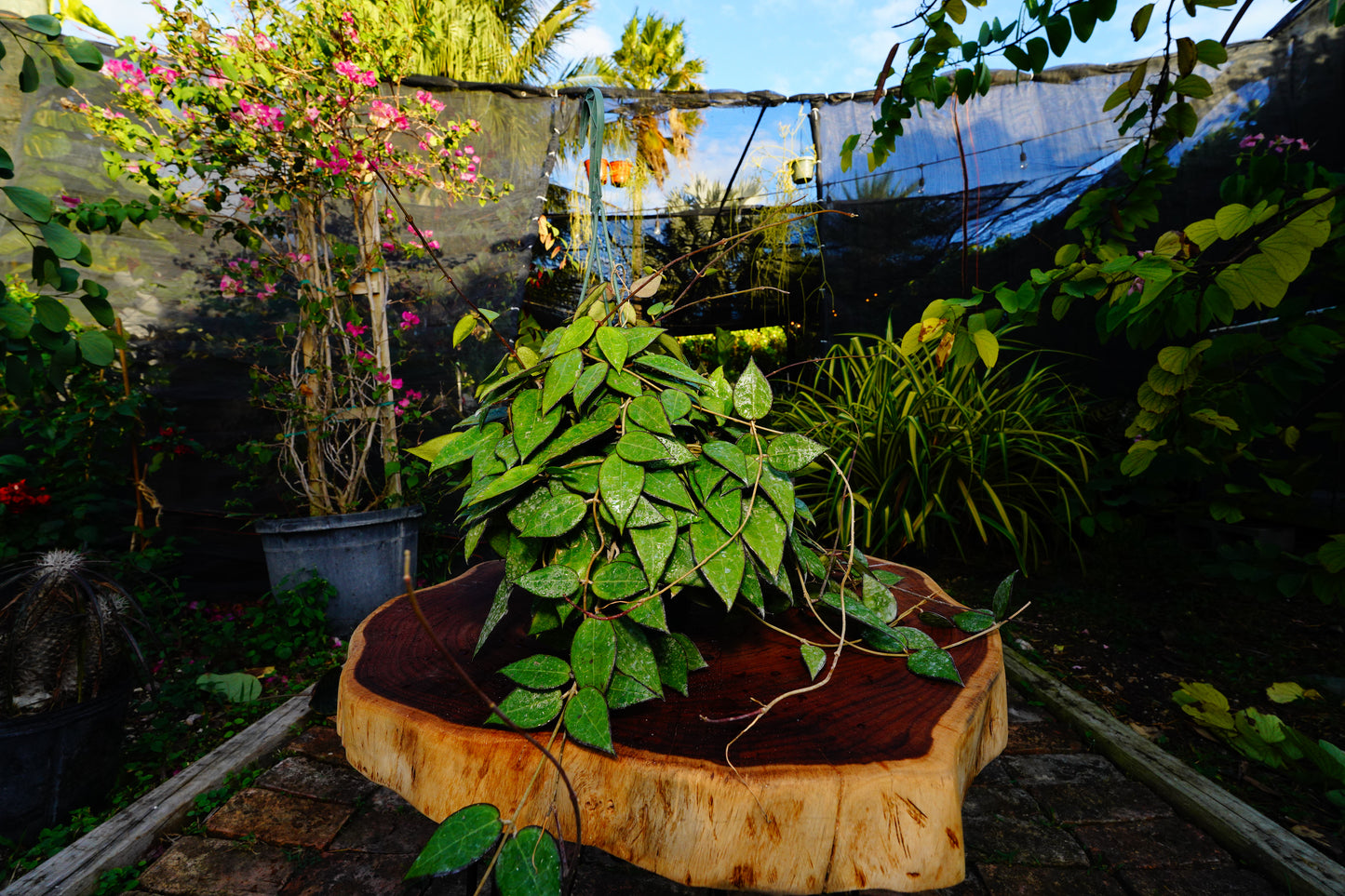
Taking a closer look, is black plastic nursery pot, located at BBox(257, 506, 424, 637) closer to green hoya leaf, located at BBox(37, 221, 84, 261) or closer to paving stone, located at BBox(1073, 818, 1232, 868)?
green hoya leaf, located at BBox(37, 221, 84, 261)

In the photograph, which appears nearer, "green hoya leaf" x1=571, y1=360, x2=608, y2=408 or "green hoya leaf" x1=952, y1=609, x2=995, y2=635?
"green hoya leaf" x1=571, y1=360, x2=608, y2=408

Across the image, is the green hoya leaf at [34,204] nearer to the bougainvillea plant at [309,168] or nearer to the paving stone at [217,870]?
the paving stone at [217,870]

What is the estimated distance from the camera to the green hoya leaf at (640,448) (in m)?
0.60

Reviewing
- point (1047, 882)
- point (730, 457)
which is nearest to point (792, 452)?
point (730, 457)

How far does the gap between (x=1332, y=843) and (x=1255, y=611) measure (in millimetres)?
1285

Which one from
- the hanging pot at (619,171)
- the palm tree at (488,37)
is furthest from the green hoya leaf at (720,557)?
the palm tree at (488,37)

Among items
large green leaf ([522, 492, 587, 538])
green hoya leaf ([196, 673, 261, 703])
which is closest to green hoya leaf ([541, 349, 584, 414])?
large green leaf ([522, 492, 587, 538])

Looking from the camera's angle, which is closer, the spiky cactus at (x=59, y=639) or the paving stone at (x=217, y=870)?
the paving stone at (x=217, y=870)

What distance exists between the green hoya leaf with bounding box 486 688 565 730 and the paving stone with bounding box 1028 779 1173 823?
49.4 inches

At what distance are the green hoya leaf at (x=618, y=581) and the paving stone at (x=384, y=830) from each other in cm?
98

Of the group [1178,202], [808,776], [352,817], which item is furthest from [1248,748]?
[1178,202]

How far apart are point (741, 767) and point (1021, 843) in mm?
1056

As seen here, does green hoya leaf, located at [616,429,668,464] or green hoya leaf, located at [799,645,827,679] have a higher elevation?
green hoya leaf, located at [616,429,668,464]

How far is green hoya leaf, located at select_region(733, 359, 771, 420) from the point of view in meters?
0.69
